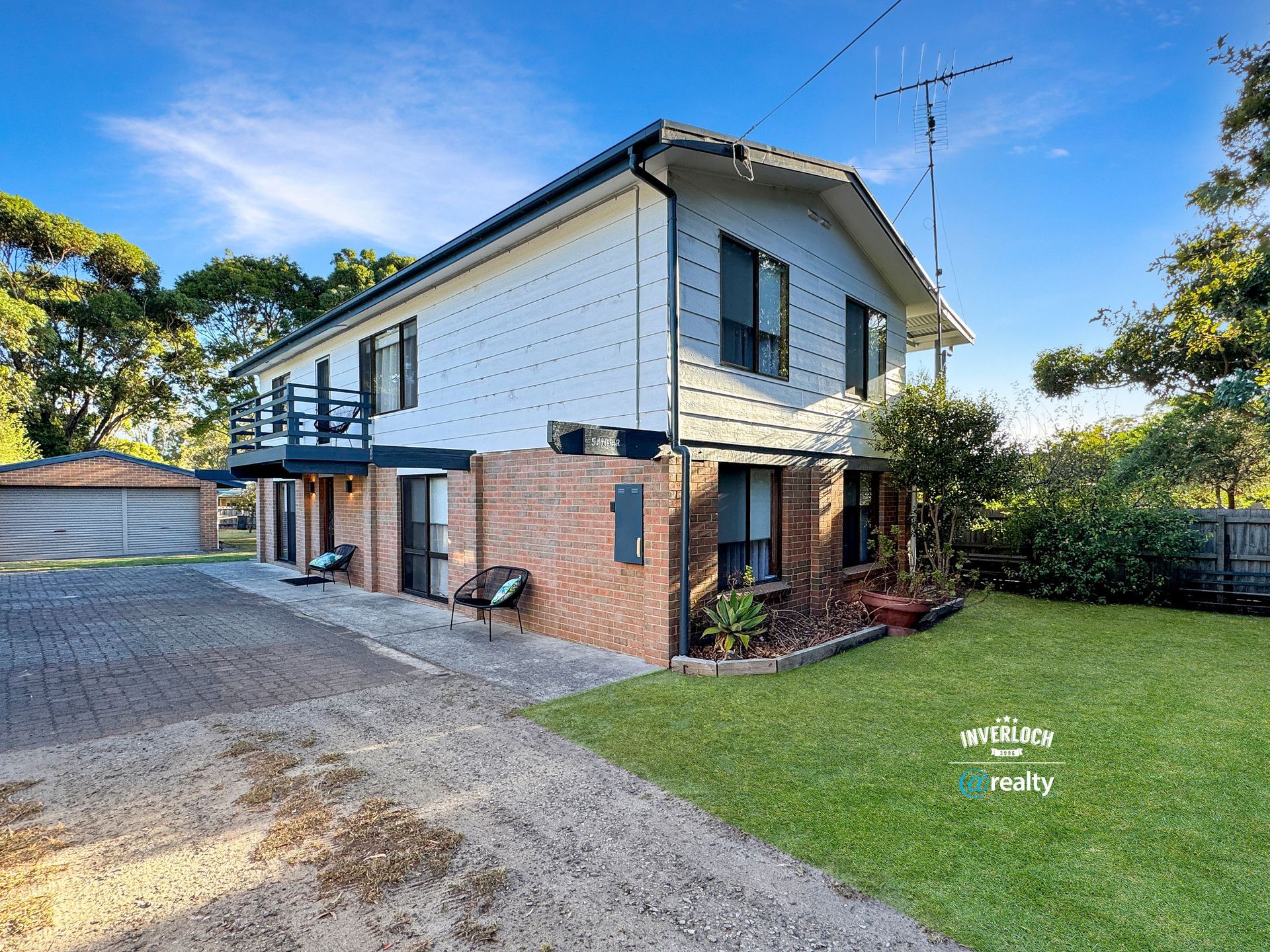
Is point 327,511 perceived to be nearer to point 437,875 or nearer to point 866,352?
point 866,352

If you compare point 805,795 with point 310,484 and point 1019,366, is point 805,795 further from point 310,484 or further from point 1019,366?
point 1019,366

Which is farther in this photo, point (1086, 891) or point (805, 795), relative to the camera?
point (805, 795)

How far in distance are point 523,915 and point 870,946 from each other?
4.75 feet

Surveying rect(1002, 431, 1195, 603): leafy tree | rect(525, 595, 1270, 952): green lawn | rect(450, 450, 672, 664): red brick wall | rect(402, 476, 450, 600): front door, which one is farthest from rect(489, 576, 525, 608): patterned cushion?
Answer: rect(1002, 431, 1195, 603): leafy tree

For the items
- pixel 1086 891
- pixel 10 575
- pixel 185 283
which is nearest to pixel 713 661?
pixel 1086 891

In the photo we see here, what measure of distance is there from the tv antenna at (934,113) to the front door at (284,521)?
624 inches

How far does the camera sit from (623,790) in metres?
3.78

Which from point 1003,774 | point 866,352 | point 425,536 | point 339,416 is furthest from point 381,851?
point 339,416

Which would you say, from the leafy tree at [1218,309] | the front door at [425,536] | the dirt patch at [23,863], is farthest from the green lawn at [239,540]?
the leafy tree at [1218,309]

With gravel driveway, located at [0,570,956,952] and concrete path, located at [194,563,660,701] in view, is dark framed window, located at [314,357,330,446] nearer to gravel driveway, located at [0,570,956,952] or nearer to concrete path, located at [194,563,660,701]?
concrete path, located at [194,563,660,701]

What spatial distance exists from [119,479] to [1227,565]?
29220 mm

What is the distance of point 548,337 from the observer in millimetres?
7961

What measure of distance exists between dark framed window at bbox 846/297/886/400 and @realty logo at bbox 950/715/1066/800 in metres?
6.06

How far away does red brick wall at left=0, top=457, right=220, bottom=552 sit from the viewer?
19.3 meters
